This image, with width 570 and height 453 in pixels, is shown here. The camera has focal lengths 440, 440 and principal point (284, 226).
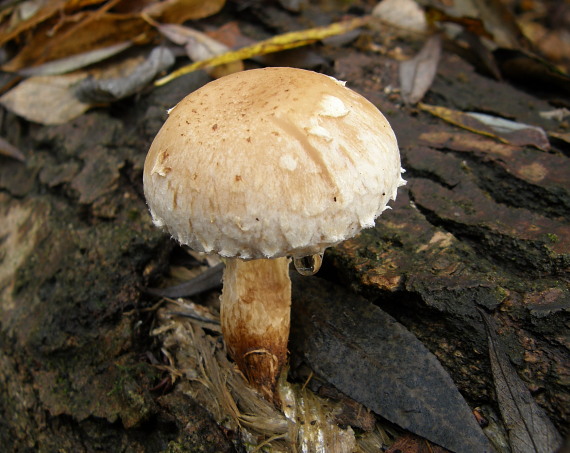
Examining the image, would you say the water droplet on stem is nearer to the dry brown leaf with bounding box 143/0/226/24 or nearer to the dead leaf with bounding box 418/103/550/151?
the dead leaf with bounding box 418/103/550/151

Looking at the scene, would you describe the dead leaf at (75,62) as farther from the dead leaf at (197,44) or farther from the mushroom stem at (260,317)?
the mushroom stem at (260,317)

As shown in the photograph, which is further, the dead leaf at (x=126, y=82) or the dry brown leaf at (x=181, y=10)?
the dry brown leaf at (x=181, y=10)

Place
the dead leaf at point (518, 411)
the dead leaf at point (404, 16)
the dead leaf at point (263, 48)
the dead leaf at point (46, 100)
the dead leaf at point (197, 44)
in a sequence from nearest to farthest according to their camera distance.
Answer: the dead leaf at point (518, 411)
the dead leaf at point (263, 48)
the dead leaf at point (197, 44)
the dead leaf at point (46, 100)
the dead leaf at point (404, 16)

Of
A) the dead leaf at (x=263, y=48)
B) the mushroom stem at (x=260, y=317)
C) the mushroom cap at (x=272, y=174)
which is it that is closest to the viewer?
the mushroom cap at (x=272, y=174)

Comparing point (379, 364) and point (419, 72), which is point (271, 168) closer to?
point (379, 364)

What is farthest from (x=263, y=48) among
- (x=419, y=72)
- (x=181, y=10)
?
(x=419, y=72)

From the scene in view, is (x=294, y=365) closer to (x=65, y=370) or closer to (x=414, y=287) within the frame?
(x=414, y=287)

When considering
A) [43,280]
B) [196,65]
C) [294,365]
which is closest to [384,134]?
[294,365]

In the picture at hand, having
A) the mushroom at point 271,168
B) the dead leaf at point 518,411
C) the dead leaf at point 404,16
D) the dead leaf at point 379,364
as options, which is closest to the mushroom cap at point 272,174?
the mushroom at point 271,168
